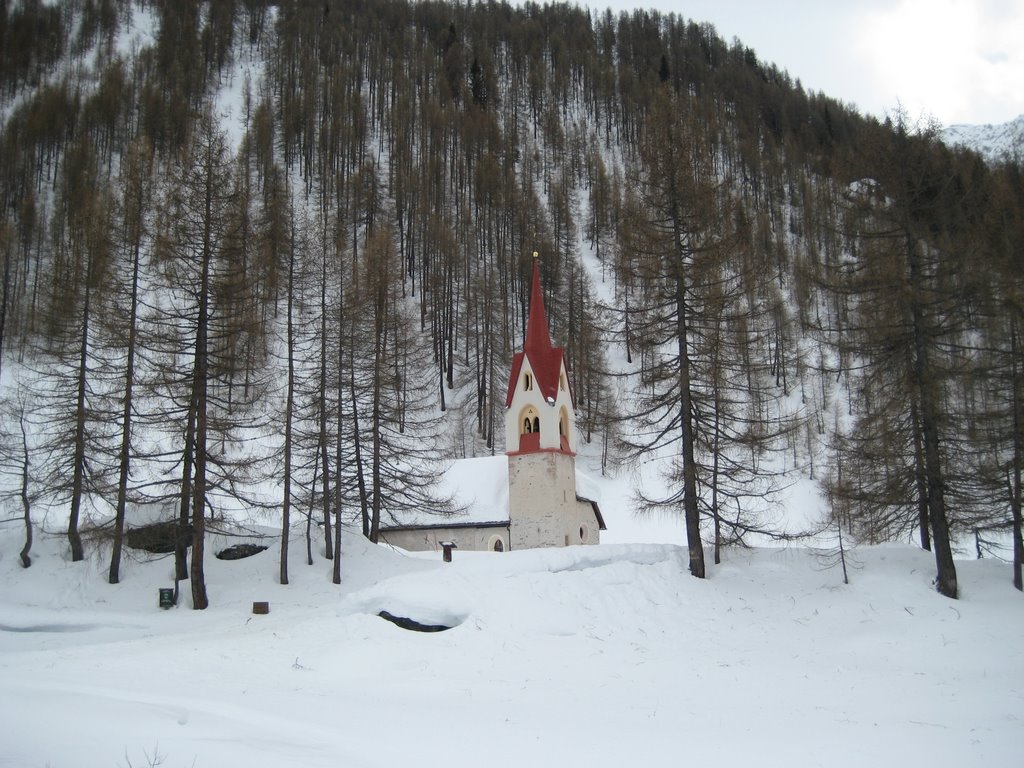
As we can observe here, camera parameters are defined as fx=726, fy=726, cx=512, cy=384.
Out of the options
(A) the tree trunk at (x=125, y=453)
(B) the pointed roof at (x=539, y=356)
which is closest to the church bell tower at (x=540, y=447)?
(B) the pointed roof at (x=539, y=356)

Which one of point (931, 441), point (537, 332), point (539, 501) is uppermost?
point (537, 332)

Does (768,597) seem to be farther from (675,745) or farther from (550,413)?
(550,413)

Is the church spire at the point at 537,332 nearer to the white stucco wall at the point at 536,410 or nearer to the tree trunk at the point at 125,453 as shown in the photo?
the white stucco wall at the point at 536,410

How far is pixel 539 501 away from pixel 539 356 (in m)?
5.32

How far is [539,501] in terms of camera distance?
2527 cm

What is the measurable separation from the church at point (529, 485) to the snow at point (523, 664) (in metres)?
5.87

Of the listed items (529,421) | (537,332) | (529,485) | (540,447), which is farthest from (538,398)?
(529,485)

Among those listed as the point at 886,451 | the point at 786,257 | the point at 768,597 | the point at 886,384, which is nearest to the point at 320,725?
the point at 768,597

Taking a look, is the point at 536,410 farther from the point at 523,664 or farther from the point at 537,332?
the point at 523,664

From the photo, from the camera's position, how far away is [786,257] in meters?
61.7

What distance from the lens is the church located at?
25234 mm

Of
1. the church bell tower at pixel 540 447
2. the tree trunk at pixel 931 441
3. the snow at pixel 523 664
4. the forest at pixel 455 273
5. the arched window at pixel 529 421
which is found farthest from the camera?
the arched window at pixel 529 421

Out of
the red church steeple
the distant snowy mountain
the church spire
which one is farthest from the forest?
the distant snowy mountain

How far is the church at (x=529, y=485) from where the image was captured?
25.2m
